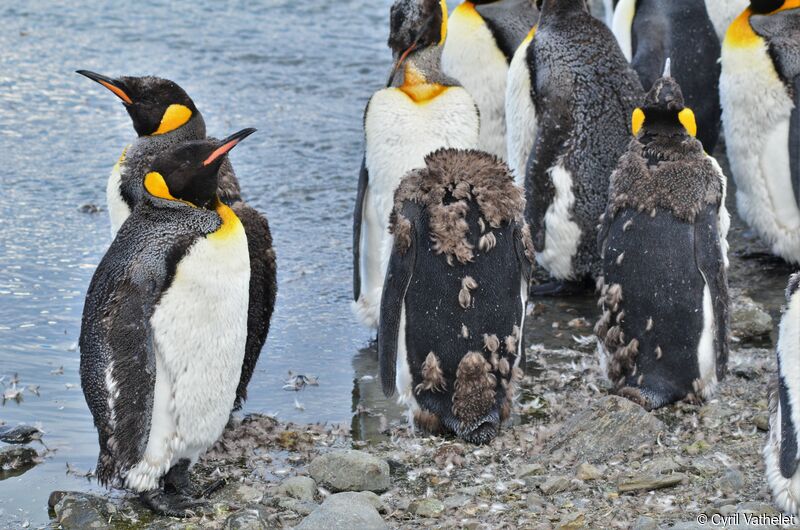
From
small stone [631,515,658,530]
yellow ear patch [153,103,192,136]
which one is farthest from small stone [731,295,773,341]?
yellow ear patch [153,103,192,136]

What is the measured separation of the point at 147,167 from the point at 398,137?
139cm

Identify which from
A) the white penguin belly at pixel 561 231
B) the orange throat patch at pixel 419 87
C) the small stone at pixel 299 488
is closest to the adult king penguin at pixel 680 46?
the white penguin belly at pixel 561 231

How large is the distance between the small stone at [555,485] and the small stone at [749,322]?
1947mm

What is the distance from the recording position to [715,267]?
4.94 metres

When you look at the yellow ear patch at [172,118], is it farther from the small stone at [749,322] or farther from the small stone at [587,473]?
the small stone at [749,322]

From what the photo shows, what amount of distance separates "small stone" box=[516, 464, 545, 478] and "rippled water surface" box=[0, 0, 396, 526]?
901 mm

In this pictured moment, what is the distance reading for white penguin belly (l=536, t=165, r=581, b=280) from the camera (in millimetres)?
6398

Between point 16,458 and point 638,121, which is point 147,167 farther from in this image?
point 638,121

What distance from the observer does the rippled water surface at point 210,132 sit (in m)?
5.24

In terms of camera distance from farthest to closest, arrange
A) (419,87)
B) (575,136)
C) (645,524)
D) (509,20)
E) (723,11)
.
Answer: (723,11)
(509,20)
(575,136)
(419,87)
(645,524)

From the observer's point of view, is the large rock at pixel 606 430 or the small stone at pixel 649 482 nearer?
the small stone at pixel 649 482

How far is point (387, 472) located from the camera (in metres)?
4.25

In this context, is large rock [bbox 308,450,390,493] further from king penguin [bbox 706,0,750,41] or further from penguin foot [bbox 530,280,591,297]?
king penguin [bbox 706,0,750,41]

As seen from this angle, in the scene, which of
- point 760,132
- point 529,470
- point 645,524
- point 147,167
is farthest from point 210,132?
point 645,524
